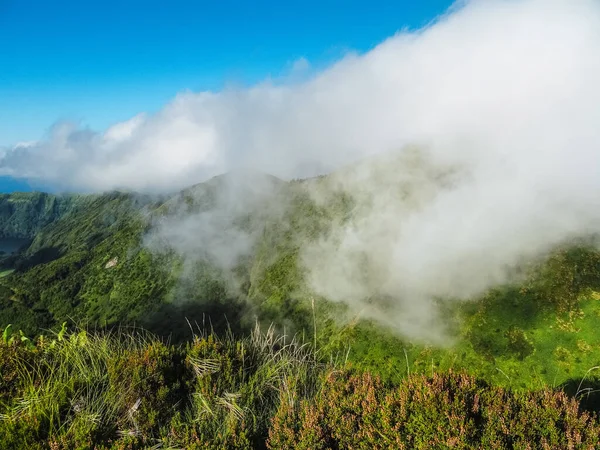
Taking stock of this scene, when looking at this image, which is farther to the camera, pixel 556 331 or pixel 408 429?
pixel 556 331

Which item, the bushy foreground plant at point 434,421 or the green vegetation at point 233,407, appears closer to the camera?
the green vegetation at point 233,407

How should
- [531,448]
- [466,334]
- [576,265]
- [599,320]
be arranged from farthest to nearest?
[576,265] < [466,334] < [599,320] < [531,448]

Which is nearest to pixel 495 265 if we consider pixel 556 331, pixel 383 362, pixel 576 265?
pixel 576 265

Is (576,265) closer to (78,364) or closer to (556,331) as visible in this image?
(556,331)

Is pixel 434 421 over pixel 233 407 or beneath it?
beneath

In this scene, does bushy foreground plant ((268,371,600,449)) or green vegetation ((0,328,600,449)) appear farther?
bushy foreground plant ((268,371,600,449))

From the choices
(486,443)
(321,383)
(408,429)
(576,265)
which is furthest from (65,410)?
(576,265)

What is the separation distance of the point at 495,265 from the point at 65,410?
8340 inches

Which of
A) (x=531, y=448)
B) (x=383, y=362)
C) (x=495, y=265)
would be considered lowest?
(x=383, y=362)

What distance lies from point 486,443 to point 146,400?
6445mm

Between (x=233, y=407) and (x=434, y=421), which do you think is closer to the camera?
(x=434, y=421)

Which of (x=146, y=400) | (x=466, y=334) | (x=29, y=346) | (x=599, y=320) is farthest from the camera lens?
(x=466, y=334)

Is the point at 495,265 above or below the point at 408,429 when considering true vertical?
below

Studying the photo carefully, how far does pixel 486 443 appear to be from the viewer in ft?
23.6
